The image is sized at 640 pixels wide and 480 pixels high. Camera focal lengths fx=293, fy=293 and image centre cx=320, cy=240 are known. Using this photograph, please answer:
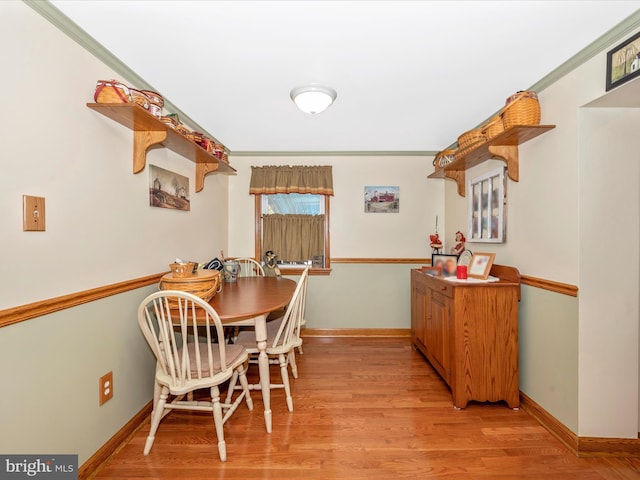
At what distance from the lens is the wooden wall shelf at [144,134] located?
1.56 metres

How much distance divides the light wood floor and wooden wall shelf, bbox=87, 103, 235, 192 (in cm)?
172

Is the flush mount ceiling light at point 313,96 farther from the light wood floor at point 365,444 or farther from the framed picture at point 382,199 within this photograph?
the light wood floor at point 365,444

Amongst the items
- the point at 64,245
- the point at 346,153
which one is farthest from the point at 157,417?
the point at 346,153

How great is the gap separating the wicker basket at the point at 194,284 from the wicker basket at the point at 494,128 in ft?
7.11

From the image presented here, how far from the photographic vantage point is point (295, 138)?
10.2 feet

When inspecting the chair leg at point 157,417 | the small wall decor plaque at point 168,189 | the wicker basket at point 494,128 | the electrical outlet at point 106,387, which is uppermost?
the wicker basket at point 494,128

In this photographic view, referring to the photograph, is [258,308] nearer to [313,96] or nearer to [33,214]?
[33,214]

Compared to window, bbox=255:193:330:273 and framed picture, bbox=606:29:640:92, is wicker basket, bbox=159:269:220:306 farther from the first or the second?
framed picture, bbox=606:29:640:92

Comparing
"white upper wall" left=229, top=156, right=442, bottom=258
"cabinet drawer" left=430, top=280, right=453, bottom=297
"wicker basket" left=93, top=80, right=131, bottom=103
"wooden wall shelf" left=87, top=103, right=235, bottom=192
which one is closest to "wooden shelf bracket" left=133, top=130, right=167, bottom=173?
"wooden wall shelf" left=87, top=103, right=235, bottom=192

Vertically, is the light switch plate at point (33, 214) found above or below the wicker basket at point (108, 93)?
below

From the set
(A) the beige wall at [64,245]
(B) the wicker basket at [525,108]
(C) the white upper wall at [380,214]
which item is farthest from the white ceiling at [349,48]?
(C) the white upper wall at [380,214]

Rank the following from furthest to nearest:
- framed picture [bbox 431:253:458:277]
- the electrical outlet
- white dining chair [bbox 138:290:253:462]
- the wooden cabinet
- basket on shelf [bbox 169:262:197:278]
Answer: framed picture [bbox 431:253:458:277] < the wooden cabinet < basket on shelf [bbox 169:262:197:278] < the electrical outlet < white dining chair [bbox 138:290:253:462]

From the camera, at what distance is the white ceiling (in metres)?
1.34

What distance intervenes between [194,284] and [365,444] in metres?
1.40
